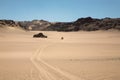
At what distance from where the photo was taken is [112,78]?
28.7 feet

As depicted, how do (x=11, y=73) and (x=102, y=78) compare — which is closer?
(x=102, y=78)

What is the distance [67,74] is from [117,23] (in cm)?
12348

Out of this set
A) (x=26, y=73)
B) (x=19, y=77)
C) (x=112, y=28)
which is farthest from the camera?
(x=112, y=28)

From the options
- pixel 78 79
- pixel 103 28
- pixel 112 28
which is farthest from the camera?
pixel 103 28

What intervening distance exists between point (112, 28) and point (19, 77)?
117 meters

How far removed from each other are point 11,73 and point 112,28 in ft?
381

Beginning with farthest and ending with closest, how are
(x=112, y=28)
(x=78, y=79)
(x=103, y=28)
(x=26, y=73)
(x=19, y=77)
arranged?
1. (x=103, y=28)
2. (x=112, y=28)
3. (x=26, y=73)
4. (x=19, y=77)
5. (x=78, y=79)

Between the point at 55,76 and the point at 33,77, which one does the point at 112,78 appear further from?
the point at 33,77

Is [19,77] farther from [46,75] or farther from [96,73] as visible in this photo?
[96,73]

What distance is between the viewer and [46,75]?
9656 mm

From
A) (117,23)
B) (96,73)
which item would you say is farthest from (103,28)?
(96,73)

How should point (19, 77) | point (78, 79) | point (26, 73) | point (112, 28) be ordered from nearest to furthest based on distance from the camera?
point (78, 79) → point (19, 77) → point (26, 73) → point (112, 28)

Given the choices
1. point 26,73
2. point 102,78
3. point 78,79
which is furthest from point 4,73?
point 102,78

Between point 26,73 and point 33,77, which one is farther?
point 26,73
